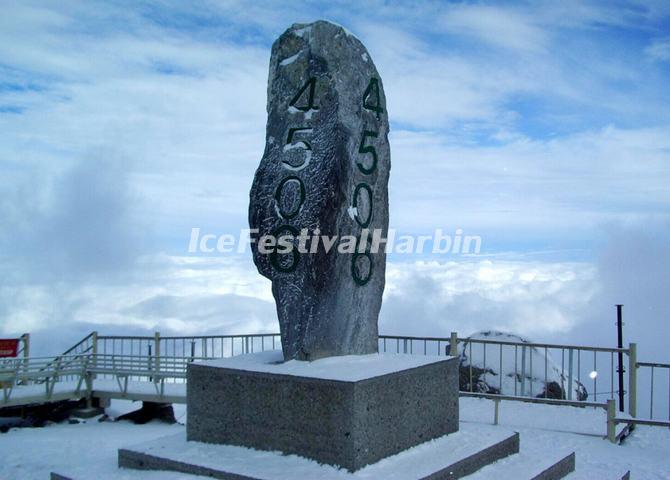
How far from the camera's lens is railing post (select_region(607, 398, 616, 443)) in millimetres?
7859

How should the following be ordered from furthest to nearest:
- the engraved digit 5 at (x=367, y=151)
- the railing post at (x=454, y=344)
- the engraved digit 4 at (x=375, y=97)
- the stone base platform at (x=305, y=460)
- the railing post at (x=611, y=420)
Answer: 1. the railing post at (x=454, y=344)
2. the railing post at (x=611, y=420)
3. the engraved digit 4 at (x=375, y=97)
4. the engraved digit 5 at (x=367, y=151)
5. the stone base platform at (x=305, y=460)

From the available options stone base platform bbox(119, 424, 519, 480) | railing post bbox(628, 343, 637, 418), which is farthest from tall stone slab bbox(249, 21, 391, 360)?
railing post bbox(628, 343, 637, 418)

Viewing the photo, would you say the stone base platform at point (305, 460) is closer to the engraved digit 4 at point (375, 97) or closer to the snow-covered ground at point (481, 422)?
the snow-covered ground at point (481, 422)

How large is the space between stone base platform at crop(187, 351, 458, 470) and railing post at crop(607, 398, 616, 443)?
Answer: 8.56 ft

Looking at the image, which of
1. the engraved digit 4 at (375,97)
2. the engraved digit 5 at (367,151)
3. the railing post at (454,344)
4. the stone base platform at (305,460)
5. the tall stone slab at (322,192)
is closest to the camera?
the stone base platform at (305,460)

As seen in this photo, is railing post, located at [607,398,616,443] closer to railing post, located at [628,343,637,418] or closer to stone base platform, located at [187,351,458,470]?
railing post, located at [628,343,637,418]

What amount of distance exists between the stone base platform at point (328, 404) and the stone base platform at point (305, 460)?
0.08 metres

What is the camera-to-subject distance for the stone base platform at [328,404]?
5113 millimetres

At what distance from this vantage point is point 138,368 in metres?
11.2

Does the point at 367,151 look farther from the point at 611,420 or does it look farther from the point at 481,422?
the point at 611,420

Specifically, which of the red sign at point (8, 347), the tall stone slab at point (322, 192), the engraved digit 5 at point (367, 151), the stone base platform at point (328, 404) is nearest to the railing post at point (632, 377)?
the stone base platform at point (328, 404)

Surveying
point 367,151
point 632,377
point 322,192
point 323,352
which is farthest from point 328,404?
point 632,377

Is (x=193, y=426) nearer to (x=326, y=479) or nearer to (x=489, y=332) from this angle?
(x=326, y=479)

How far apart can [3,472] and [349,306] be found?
4422mm
